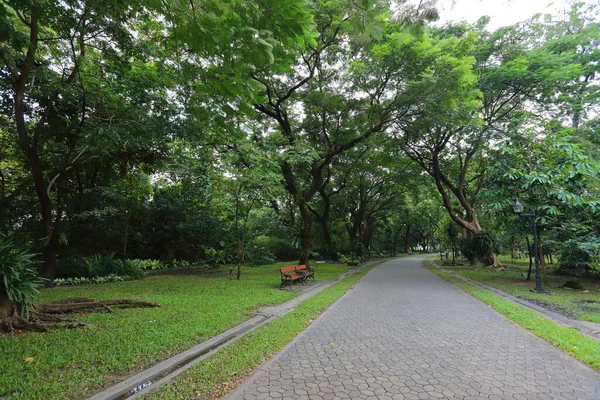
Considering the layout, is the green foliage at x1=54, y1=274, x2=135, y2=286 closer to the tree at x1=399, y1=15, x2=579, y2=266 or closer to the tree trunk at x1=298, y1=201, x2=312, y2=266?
the tree trunk at x1=298, y1=201, x2=312, y2=266

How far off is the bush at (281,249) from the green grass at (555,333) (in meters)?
18.7

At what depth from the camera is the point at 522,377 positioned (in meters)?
3.59

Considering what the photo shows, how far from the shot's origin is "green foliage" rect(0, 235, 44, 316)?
17.2ft

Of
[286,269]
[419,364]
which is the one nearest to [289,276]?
[286,269]

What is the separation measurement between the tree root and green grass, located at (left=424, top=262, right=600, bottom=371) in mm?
7845

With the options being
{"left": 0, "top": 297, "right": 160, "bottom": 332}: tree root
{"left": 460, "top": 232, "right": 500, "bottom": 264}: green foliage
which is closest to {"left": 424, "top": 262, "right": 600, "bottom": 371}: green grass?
{"left": 0, "top": 297, "right": 160, "bottom": 332}: tree root

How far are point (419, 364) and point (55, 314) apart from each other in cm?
685

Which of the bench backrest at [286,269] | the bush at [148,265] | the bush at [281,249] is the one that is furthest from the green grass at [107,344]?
the bush at [281,249]

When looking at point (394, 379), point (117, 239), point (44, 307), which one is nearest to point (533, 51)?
point (394, 379)

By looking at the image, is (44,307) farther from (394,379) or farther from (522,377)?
(522,377)

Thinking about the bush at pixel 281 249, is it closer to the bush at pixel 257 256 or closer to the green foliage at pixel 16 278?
the bush at pixel 257 256

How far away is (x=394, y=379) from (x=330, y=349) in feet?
4.08

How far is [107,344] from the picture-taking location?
14.6 feet

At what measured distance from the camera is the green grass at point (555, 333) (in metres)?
4.29
